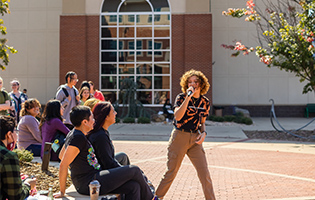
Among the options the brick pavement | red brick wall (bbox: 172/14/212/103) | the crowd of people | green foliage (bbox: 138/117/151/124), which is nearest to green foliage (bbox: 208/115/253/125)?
red brick wall (bbox: 172/14/212/103)

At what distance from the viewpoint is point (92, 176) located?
494 cm

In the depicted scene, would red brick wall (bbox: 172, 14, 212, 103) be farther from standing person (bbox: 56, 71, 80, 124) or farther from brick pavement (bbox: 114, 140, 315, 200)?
standing person (bbox: 56, 71, 80, 124)

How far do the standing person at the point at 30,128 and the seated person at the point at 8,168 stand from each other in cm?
404

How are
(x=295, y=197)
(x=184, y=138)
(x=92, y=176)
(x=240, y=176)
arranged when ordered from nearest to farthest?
(x=92, y=176), (x=184, y=138), (x=295, y=197), (x=240, y=176)

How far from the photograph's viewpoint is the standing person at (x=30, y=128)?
26.0ft

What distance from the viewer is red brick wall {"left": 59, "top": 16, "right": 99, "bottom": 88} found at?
24125 mm

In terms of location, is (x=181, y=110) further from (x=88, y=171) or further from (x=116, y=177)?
(x=88, y=171)

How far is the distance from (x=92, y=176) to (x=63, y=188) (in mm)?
438

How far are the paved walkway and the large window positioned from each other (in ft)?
27.6

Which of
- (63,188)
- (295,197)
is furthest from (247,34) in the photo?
(63,188)

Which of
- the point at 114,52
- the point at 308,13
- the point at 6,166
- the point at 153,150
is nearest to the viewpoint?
the point at 6,166

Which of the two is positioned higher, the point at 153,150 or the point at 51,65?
the point at 51,65

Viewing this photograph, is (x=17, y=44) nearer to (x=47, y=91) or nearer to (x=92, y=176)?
(x=47, y=91)

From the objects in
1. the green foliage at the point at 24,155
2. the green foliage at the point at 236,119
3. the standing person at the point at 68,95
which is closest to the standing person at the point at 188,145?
the green foliage at the point at 24,155
